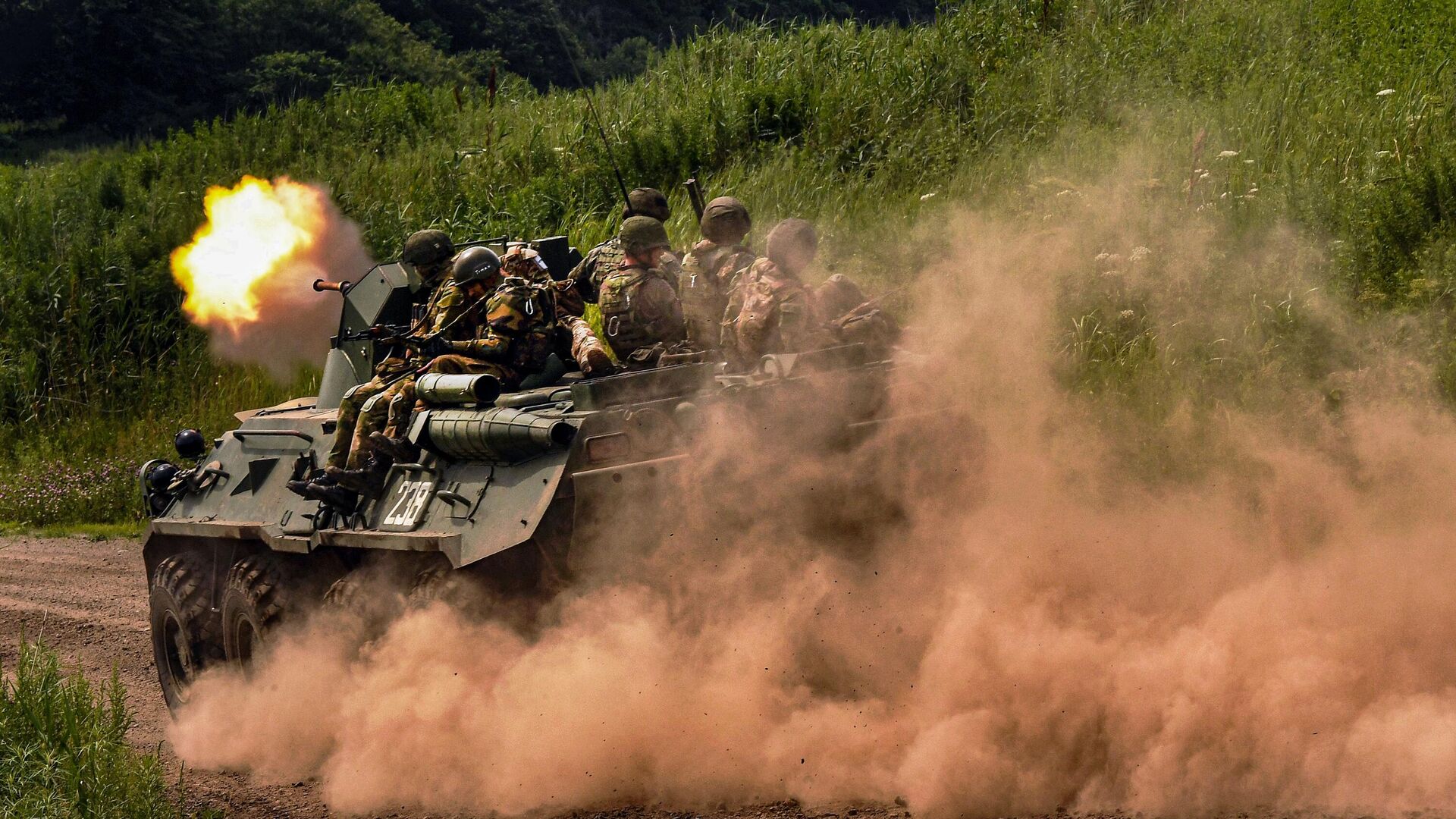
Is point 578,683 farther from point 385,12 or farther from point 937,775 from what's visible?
point 385,12

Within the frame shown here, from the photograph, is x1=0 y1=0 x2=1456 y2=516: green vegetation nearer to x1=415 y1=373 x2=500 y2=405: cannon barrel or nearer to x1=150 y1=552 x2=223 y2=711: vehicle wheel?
x1=415 y1=373 x2=500 y2=405: cannon barrel

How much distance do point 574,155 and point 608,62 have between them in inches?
257

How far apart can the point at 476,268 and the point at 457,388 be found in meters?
1.20

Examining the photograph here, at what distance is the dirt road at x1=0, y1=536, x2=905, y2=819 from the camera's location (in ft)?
26.7

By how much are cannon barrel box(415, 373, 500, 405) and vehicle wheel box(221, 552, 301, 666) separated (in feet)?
6.33

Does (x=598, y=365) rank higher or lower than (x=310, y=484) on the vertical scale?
higher

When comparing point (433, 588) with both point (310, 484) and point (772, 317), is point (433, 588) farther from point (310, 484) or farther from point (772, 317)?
point (772, 317)

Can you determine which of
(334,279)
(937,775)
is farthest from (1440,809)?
(334,279)

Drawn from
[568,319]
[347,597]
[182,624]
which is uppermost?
[568,319]

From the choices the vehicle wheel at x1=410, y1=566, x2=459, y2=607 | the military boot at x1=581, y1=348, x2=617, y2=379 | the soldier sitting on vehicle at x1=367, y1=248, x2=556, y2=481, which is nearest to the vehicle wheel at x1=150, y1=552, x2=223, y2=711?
the soldier sitting on vehicle at x1=367, y1=248, x2=556, y2=481

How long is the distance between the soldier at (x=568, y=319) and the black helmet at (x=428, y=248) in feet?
1.32

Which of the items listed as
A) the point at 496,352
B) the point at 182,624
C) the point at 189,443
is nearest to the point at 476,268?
the point at 496,352

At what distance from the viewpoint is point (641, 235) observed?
9438mm

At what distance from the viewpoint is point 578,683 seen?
7.88 metres
